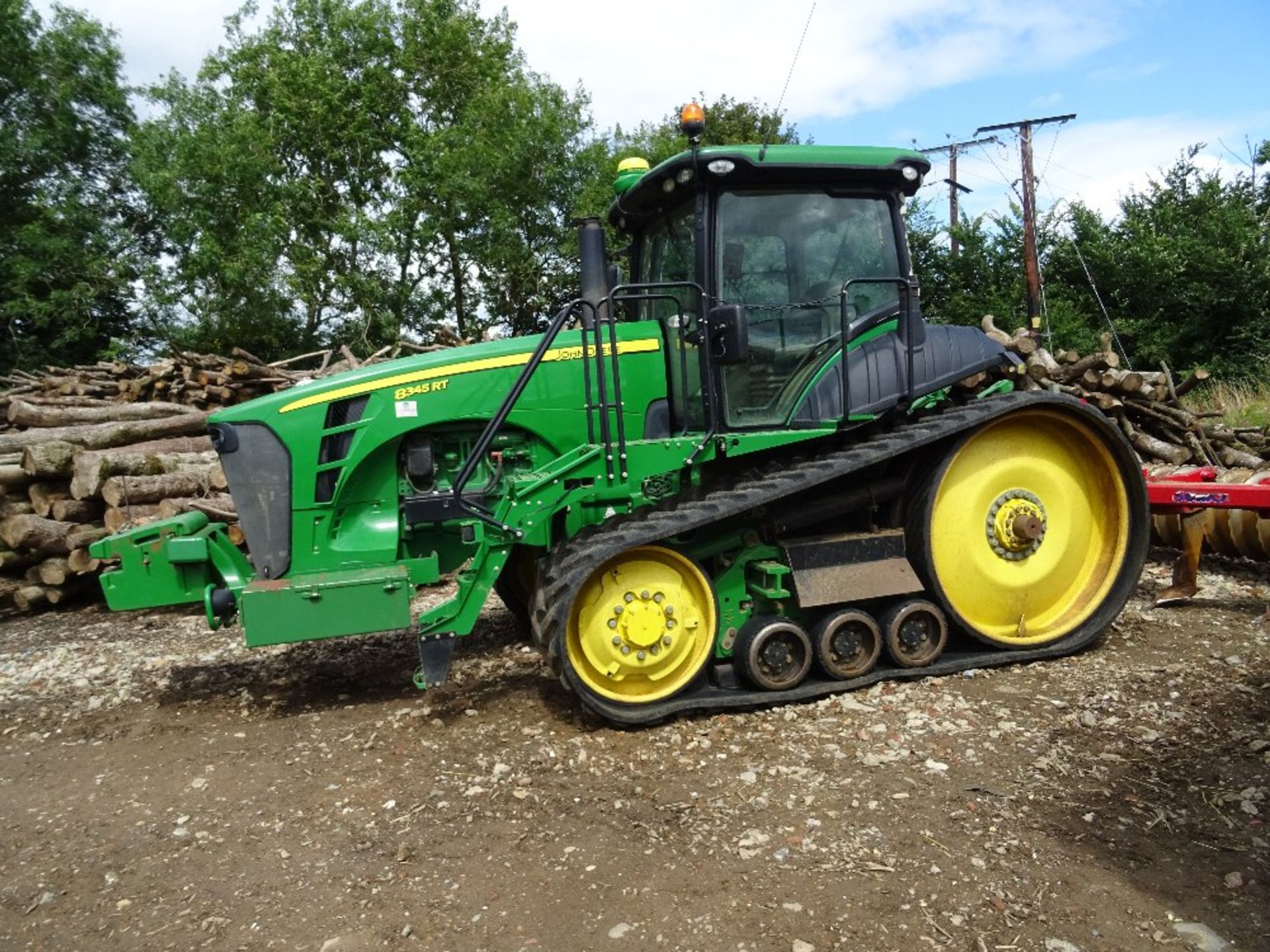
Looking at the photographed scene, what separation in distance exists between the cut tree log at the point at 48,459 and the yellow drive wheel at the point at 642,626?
5.80 metres

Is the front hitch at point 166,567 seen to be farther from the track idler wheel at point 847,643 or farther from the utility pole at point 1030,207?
the utility pole at point 1030,207

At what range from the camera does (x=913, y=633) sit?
16.8 feet

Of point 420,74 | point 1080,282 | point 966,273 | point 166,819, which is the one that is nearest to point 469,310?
point 420,74

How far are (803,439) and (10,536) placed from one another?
6647mm

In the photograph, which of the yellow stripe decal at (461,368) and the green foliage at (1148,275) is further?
the green foliage at (1148,275)

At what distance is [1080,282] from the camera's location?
2375cm

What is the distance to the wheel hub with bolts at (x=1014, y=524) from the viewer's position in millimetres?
5363

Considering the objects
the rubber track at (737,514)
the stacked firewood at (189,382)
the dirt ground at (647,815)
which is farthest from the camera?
the stacked firewood at (189,382)

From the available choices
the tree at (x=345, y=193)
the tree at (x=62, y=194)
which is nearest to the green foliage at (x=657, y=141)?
the tree at (x=345, y=193)

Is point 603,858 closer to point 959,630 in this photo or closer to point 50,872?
point 50,872

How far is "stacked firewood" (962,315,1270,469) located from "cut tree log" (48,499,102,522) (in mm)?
8380

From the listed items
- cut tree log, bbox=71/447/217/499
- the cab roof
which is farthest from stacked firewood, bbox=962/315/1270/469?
cut tree log, bbox=71/447/217/499

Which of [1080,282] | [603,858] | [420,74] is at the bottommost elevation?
[603,858]

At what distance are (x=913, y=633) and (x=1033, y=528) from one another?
3.11 feet
